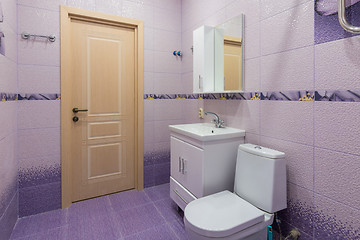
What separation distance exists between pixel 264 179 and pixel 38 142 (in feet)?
6.57

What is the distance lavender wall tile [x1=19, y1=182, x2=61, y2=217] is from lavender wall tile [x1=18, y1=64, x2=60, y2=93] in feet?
3.04

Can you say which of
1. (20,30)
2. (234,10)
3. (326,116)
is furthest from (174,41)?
(326,116)

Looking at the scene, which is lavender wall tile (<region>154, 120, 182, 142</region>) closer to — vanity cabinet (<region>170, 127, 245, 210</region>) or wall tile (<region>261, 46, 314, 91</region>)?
vanity cabinet (<region>170, 127, 245, 210</region>)

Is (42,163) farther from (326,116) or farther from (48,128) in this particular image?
(326,116)

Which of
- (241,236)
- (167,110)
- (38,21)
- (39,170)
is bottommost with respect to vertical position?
(241,236)

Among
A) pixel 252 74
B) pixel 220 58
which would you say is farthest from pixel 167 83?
pixel 252 74

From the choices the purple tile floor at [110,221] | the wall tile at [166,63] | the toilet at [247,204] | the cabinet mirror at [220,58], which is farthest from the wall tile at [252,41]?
the purple tile floor at [110,221]

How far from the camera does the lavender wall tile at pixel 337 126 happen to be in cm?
109

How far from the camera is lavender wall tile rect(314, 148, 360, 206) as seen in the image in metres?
1.09

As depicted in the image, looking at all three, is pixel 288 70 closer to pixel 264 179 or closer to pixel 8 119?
pixel 264 179

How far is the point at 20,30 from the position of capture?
1879 mm

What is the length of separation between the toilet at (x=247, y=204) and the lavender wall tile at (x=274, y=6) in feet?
3.17

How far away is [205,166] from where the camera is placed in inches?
62.6

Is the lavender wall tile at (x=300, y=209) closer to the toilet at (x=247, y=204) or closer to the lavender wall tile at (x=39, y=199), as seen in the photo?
the toilet at (x=247, y=204)
